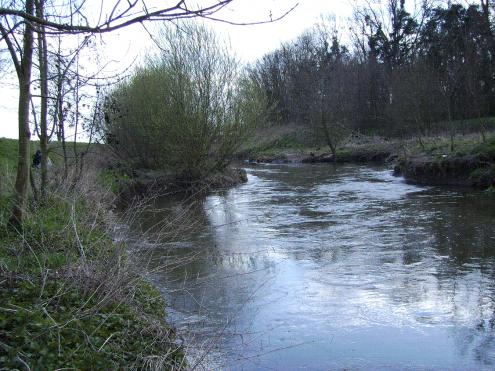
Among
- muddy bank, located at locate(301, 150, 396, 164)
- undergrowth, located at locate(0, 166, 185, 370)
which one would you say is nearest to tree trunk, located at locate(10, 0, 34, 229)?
undergrowth, located at locate(0, 166, 185, 370)

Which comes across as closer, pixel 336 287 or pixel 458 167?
pixel 336 287

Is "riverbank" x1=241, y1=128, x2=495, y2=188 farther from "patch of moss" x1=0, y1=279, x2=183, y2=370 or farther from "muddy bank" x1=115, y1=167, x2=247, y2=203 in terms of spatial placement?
"patch of moss" x1=0, y1=279, x2=183, y2=370

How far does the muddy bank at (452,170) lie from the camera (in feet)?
56.3

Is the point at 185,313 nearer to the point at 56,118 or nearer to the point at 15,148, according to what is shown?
the point at 56,118

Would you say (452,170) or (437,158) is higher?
(437,158)

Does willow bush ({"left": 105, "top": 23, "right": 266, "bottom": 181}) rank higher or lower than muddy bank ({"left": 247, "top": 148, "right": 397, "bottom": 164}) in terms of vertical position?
higher

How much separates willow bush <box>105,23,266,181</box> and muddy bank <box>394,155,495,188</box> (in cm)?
685

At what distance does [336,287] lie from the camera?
7.36 metres

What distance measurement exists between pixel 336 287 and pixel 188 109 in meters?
15.1

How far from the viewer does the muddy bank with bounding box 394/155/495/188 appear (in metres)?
17.2

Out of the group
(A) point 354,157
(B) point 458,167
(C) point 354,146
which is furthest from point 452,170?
(C) point 354,146

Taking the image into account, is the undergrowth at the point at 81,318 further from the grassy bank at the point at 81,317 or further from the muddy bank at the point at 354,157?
the muddy bank at the point at 354,157

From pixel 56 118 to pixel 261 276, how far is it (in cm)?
497

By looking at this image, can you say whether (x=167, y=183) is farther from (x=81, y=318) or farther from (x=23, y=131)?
(x=81, y=318)
